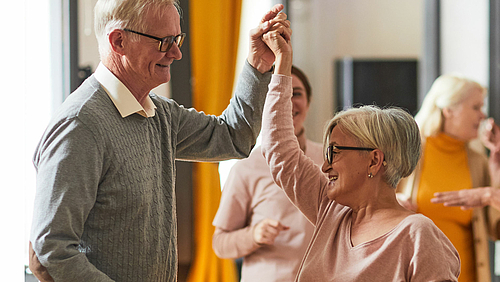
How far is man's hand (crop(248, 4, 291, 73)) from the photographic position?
4.46 ft

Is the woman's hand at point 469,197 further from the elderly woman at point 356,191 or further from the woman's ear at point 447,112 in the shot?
the elderly woman at point 356,191

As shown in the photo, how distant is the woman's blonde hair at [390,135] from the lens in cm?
133

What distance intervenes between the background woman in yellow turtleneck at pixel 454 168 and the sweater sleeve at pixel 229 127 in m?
1.33

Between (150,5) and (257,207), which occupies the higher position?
(150,5)

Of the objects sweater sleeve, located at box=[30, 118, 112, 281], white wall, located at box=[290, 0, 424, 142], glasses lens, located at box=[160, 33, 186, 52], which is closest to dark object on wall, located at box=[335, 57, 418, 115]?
white wall, located at box=[290, 0, 424, 142]

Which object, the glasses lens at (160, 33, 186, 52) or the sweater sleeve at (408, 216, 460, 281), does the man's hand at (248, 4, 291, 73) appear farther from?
the sweater sleeve at (408, 216, 460, 281)

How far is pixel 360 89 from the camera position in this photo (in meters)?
5.22

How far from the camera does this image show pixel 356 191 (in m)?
1.36

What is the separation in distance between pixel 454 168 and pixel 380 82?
2.69m

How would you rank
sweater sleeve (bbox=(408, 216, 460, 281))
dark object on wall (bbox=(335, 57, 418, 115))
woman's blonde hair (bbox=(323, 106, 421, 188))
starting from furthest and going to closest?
dark object on wall (bbox=(335, 57, 418, 115)) → woman's blonde hair (bbox=(323, 106, 421, 188)) → sweater sleeve (bbox=(408, 216, 460, 281))

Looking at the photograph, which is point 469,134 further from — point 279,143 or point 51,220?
point 51,220

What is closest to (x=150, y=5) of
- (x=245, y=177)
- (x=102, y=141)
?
(x=102, y=141)

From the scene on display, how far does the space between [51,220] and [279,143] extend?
0.68 metres

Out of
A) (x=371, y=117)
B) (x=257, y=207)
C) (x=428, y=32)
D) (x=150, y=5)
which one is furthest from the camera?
(x=428, y=32)
